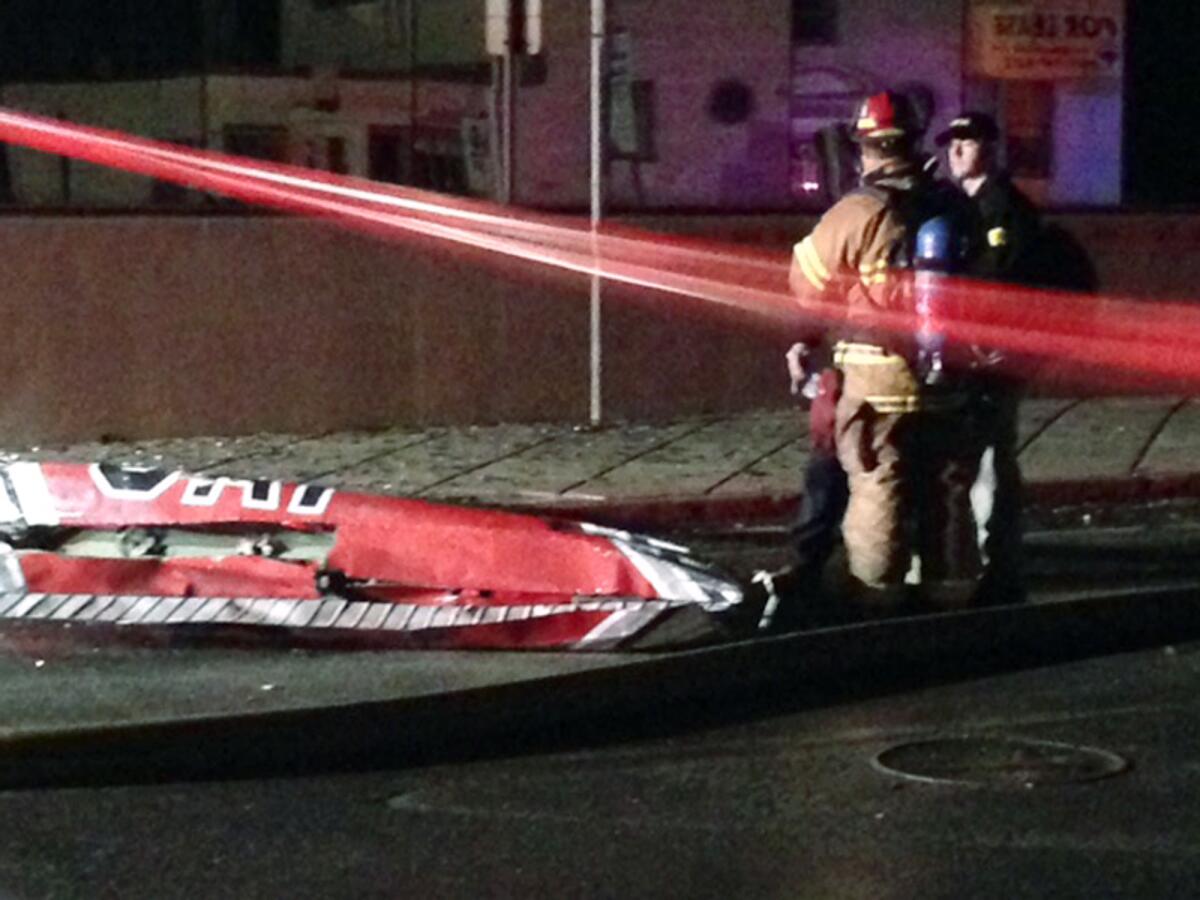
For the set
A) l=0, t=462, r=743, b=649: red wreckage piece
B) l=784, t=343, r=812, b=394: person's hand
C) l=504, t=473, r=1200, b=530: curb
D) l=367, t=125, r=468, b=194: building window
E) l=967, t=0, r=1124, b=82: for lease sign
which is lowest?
l=504, t=473, r=1200, b=530: curb

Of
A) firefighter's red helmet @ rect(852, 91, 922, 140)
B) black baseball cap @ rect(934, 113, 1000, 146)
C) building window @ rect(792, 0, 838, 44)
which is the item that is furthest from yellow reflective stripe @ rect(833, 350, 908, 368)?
building window @ rect(792, 0, 838, 44)

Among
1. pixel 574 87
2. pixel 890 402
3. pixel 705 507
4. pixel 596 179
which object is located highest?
pixel 574 87

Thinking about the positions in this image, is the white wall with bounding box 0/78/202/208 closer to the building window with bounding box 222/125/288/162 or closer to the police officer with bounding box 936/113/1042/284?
the building window with bounding box 222/125/288/162

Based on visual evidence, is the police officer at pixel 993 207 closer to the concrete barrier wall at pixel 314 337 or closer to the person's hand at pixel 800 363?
the person's hand at pixel 800 363

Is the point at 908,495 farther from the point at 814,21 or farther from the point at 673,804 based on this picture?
the point at 814,21

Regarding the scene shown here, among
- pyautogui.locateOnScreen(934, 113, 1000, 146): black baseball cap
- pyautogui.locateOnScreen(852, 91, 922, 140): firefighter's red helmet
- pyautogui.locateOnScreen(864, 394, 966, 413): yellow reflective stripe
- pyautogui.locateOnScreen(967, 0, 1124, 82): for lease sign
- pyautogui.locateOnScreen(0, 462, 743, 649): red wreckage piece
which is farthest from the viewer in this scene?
pyautogui.locateOnScreen(967, 0, 1124, 82): for lease sign

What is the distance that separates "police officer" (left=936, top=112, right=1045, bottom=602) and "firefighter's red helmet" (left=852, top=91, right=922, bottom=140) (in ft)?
1.06

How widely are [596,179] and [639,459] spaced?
1.73 metres

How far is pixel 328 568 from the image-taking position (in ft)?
26.9

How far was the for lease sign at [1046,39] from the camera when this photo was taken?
588 inches

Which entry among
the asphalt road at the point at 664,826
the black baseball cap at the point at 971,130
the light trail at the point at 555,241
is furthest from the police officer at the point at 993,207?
the light trail at the point at 555,241

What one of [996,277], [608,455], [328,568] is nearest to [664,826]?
[328,568]

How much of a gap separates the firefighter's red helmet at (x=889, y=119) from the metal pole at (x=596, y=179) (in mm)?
5127

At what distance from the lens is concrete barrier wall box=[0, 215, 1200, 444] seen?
13195mm
